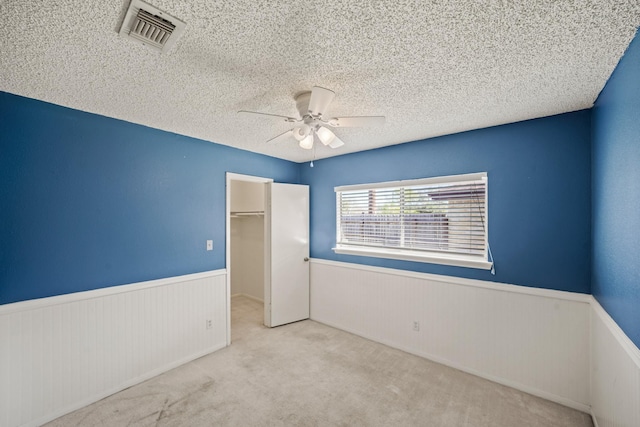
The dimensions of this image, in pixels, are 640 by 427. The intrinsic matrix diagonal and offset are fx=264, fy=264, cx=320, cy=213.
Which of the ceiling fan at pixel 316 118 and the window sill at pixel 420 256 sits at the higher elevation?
the ceiling fan at pixel 316 118

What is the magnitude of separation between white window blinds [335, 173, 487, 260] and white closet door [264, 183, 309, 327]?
0.61 meters

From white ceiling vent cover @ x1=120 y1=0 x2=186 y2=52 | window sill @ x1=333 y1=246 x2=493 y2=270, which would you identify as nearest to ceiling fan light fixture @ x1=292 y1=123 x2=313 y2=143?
white ceiling vent cover @ x1=120 y1=0 x2=186 y2=52

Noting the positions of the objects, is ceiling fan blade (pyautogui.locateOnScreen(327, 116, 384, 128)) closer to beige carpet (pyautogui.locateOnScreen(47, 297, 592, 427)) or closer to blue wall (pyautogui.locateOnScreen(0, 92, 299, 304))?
blue wall (pyautogui.locateOnScreen(0, 92, 299, 304))

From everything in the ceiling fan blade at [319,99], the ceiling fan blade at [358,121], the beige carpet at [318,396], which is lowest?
the beige carpet at [318,396]

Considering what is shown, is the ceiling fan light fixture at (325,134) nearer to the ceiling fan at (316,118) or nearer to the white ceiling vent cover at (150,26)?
the ceiling fan at (316,118)

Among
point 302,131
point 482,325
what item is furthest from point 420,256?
point 302,131

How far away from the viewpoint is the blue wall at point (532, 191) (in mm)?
2184

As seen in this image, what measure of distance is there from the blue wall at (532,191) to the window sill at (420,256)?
7cm

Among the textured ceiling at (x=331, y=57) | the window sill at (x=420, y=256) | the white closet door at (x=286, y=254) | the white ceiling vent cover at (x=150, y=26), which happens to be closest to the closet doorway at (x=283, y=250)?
the white closet door at (x=286, y=254)

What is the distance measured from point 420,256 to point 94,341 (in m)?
3.23

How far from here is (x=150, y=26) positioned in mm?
1263

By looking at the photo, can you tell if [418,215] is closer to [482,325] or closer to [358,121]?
[482,325]

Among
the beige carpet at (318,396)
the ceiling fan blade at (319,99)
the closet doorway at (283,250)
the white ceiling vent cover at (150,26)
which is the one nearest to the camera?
the white ceiling vent cover at (150,26)

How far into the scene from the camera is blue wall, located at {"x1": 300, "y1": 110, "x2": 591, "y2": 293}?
2.18 meters
